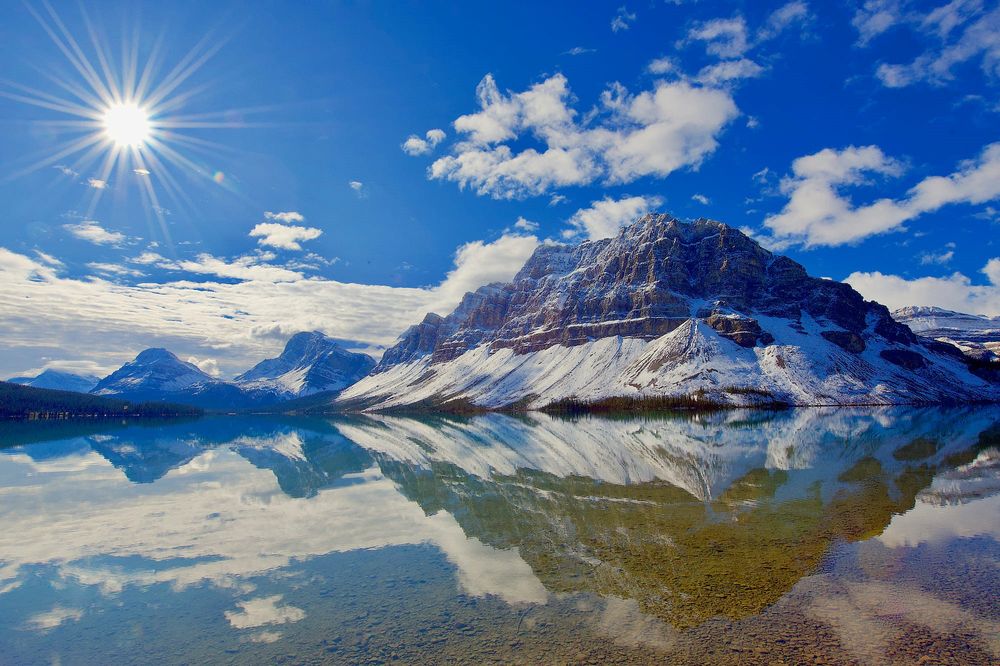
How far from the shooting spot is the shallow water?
14789 mm

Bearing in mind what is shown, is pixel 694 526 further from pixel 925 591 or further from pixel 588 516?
pixel 925 591

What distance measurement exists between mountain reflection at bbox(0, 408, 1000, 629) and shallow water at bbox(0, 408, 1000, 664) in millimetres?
165

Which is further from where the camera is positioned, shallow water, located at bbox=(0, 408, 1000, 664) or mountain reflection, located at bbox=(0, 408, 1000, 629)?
mountain reflection, located at bbox=(0, 408, 1000, 629)

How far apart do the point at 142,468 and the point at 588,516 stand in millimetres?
61972

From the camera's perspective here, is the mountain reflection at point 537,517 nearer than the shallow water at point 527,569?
No

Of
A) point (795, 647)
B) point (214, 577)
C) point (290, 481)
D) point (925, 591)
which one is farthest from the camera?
point (290, 481)

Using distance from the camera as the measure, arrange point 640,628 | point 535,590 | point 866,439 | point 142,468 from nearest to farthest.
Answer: point 640,628 < point 535,590 < point 142,468 < point 866,439

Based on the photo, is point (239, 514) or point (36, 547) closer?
point (36, 547)

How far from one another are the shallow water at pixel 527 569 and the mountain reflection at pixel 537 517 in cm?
17

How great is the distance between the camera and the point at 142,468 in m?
63.4

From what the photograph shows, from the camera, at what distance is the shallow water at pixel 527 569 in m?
14.8

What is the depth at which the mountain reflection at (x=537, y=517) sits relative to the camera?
65.5 feet

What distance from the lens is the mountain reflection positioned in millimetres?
19969

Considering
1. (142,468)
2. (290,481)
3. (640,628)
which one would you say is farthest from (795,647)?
(142,468)
